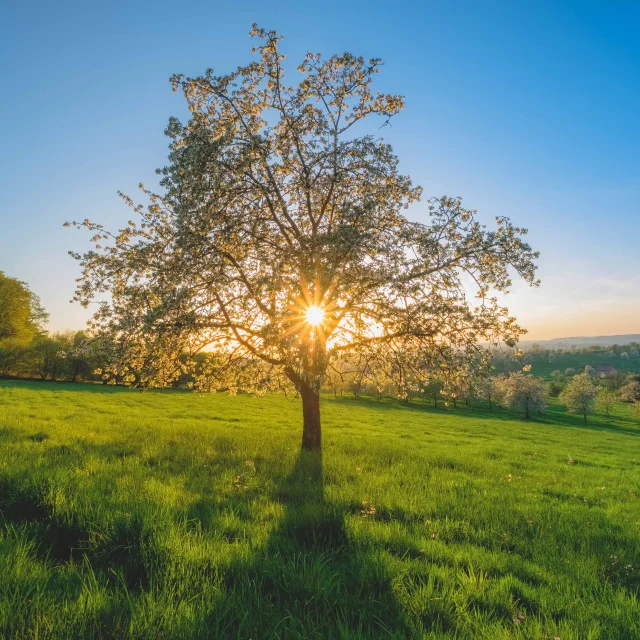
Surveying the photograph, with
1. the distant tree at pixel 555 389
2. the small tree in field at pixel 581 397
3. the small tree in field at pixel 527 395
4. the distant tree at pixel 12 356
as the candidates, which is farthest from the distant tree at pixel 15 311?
the distant tree at pixel 555 389

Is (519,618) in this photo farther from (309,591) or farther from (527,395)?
(527,395)

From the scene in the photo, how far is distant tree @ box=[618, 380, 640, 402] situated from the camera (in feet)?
401

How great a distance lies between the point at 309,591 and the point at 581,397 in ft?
329

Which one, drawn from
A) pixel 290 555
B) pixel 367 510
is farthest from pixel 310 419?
pixel 290 555

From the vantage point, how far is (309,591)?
4.04 meters

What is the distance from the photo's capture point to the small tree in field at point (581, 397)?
271 feet

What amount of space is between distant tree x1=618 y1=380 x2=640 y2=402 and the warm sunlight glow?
5998 inches

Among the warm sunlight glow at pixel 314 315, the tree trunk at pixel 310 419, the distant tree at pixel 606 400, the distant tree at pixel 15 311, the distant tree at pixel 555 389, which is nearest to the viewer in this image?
the warm sunlight glow at pixel 314 315

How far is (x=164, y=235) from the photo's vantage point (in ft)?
40.9

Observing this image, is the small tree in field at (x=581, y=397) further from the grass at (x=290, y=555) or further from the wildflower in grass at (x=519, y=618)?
the wildflower in grass at (x=519, y=618)

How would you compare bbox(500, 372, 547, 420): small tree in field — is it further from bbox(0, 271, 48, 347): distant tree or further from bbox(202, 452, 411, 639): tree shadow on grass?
bbox(0, 271, 48, 347): distant tree

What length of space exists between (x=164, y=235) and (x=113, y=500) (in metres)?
8.84

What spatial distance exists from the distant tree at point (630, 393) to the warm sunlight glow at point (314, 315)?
152360 mm

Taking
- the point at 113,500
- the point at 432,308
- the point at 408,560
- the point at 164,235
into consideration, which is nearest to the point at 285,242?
the point at 164,235
